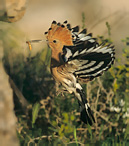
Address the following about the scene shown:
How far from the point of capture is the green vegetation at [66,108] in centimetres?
346

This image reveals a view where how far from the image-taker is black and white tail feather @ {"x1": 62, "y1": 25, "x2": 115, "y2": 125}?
92.3 inches

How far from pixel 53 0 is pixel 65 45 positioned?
5.65 m

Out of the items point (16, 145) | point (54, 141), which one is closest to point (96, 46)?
point (16, 145)

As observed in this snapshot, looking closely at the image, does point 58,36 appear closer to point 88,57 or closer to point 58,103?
point 88,57

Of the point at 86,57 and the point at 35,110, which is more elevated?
the point at 86,57

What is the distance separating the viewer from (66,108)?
368 centimetres

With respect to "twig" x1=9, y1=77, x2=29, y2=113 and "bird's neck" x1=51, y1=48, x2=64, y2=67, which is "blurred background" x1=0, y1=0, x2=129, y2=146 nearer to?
"twig" x1=9, y1=77, x2=29, y2=113

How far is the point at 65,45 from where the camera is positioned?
2.46 m

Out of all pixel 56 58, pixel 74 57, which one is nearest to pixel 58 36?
pixel 56 58

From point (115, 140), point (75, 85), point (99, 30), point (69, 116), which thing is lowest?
point (115, 140)

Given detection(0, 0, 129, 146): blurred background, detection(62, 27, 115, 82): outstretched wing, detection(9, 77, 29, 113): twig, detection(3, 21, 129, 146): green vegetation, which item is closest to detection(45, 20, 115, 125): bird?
detection(62, 27, 115, 82): outstretched wing

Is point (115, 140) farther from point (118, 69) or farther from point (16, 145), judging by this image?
point (16, 145)

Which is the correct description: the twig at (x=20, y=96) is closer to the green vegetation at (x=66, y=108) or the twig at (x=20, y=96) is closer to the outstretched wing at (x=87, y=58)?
the green vegetation at (x=66, y=108)

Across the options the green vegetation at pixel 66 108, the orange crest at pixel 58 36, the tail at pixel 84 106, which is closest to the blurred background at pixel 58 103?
the green vegetation at pixel 66 108
